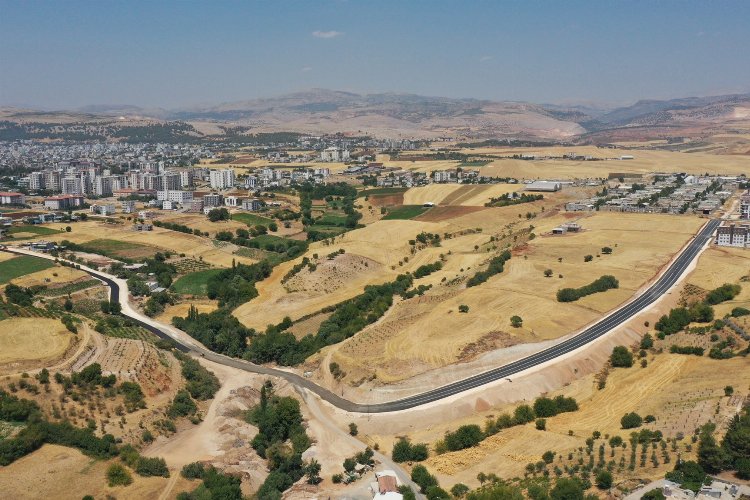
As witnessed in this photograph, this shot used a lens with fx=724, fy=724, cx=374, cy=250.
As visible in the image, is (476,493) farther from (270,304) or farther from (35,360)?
(270,304)

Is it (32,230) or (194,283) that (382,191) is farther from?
(194,283)

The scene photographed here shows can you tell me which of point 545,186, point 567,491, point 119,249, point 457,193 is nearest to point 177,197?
point 119,249

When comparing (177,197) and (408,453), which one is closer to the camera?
(408,453)

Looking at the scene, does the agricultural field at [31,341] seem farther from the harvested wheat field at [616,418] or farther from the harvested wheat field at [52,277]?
the harvested wheat field at [52,277]

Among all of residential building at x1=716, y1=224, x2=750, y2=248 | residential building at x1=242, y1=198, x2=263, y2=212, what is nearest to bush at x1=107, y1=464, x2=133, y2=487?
residential building at x1=716, y1=224, x2=750, y2=248

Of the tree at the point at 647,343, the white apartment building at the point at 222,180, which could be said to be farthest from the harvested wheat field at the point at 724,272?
the white apartment building at the point at 222,180

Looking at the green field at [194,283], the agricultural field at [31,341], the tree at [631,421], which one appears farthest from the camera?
the green field at [194,283]
